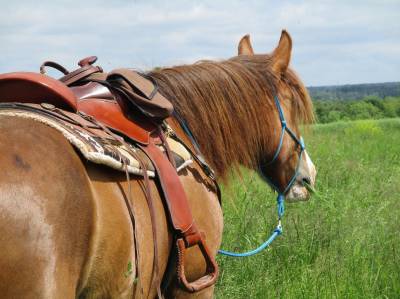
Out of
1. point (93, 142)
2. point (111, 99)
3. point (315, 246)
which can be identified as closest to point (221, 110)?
point (111, 99)

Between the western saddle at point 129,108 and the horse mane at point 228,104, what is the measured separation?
41cm

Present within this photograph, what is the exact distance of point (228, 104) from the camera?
3.37 m

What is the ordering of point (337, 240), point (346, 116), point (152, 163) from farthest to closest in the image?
point (346, 116)
point (337, 240)
point (152, 163)

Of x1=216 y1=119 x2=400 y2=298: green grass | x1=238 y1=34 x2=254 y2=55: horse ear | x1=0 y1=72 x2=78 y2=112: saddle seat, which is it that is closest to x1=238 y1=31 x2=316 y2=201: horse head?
x1=216 y1=119 x2=400 y2=298: green grass

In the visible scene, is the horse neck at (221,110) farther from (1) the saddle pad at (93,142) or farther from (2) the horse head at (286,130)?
(1) the saddle pad at (93,142)

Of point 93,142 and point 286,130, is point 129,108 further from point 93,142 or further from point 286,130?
point 286,130

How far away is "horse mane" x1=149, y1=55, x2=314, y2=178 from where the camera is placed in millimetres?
3229

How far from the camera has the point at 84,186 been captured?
6.51 ft

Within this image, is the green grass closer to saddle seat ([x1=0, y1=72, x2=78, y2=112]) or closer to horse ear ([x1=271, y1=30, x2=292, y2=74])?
horse ear ([x1=271, y1=30, x2=292, y2=74])

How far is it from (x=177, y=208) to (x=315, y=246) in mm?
3047

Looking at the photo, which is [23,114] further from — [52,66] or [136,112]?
[52,66]

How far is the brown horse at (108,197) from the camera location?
1726mm

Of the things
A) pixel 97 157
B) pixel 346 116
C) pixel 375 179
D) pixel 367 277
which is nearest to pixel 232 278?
pixel 367 277

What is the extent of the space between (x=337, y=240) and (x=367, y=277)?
2.59ft
